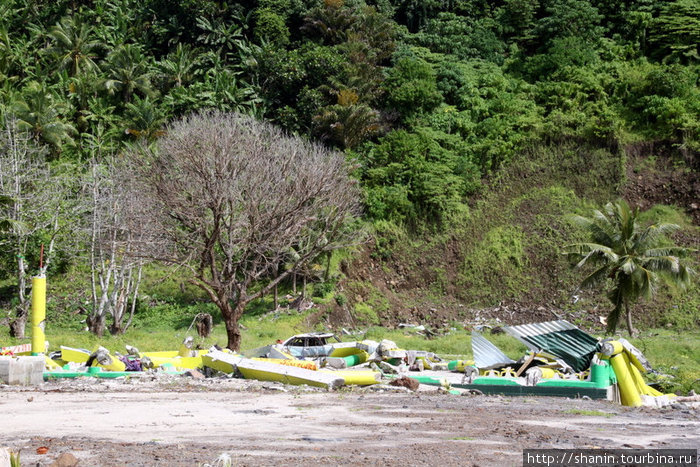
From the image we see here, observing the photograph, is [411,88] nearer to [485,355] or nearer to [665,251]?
[665,251]

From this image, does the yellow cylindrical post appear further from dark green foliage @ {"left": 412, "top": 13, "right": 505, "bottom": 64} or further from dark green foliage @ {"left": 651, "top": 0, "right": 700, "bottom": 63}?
dark green foliage @ {"left": 651, "top": 0, "right": 700, "bottom": 63}

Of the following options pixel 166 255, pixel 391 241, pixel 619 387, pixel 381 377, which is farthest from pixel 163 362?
pixel 391 241

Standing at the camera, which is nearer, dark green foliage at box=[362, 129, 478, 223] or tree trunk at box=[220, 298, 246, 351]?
tree trunk at box=[220, 298, 246, 351]

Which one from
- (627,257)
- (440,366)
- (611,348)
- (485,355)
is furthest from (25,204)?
(611,348)

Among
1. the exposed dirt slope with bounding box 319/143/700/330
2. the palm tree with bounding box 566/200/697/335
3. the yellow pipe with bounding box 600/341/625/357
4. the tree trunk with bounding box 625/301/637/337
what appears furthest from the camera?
the exposed dirt slope with bounding box 319/143/700/330

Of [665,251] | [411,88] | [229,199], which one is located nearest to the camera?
[229,199]

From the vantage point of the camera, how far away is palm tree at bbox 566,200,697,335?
25.9 meters

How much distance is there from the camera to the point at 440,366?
794 inches

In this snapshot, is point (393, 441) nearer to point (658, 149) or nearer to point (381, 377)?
point (381, 377)

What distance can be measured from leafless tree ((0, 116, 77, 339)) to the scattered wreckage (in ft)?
27.7

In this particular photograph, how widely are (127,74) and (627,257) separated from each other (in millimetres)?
28943

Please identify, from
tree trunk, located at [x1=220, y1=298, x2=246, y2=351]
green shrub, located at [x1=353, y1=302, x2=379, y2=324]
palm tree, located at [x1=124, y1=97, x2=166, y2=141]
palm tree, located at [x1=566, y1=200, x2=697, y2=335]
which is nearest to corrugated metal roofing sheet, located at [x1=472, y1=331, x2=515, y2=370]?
tree trunk, located at [x1=220, y1=298, x2=246, y2=351]

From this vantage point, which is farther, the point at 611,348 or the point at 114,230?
the point at 114,230

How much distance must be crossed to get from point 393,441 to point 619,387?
7399mm
